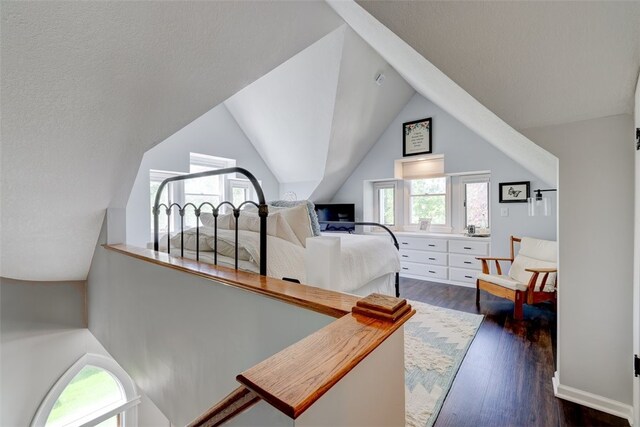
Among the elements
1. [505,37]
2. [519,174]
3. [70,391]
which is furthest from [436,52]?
[70,391]

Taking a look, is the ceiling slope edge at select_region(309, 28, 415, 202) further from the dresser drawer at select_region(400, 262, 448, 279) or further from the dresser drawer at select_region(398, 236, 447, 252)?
the dresser drawer at select_region(400, 262, 448, 279)

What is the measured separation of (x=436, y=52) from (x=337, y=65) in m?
2.22

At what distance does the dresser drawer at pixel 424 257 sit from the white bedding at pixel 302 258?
1.58 meters

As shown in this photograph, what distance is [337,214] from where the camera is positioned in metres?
5.44

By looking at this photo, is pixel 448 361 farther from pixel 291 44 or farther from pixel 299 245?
pixel 291 44

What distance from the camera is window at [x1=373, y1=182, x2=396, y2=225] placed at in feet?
17.5

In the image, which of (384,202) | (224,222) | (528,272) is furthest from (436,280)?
(224,222)

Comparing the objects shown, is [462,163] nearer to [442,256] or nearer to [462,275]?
[442,256]

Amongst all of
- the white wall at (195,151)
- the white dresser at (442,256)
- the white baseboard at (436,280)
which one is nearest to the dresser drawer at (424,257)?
the white dresser at (442,256)

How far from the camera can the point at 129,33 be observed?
1.33m

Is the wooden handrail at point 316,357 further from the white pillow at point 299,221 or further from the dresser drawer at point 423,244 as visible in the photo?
the dresser drawer at point 423,244

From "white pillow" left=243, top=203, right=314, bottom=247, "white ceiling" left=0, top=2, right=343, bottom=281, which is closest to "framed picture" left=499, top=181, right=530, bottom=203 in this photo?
"white pillow" left=243, top=203, right=314, bottom=247

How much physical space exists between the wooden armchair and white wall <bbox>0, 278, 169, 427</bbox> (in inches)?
174

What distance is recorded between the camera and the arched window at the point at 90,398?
9.22 feet
